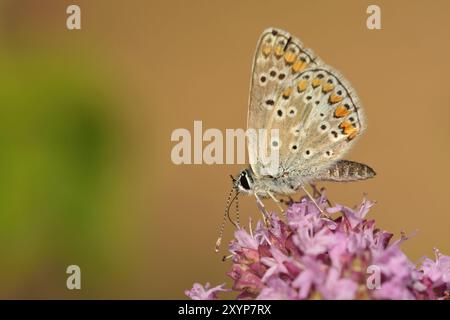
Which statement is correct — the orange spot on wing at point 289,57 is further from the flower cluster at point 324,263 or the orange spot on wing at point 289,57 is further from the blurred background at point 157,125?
the blurred background at point 157,125

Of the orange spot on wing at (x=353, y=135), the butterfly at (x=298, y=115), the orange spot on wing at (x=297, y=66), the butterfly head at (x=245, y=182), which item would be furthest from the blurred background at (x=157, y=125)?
the orange spot on wing at (x=297, y=66)

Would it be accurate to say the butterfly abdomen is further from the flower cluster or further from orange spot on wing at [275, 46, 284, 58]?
orange spot on wing at [275, 46, 284, 58]

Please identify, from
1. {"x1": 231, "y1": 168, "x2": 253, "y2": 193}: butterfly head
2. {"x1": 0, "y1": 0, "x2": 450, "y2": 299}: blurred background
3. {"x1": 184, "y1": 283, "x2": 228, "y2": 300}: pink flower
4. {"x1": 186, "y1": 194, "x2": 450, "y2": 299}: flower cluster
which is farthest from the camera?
{"x1": 0, "y1": 0, "x2": 450, "y2": 299}: blurred background

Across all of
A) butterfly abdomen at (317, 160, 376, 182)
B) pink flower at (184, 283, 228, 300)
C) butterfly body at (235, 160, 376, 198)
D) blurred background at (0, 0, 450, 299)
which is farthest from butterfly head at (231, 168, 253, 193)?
blurred background at (0, 0, 450, 299)

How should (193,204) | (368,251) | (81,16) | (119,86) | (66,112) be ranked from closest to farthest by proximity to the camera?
1. (368,251)
2. (66,112)
3. (193,204)
4. (119,86)
5. (81,16)

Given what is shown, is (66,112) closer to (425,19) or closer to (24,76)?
(24,76)

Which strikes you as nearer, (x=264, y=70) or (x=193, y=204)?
(x=264, y=70)
